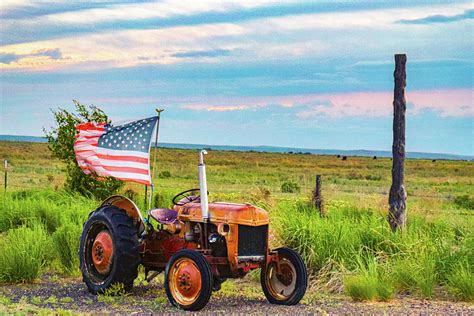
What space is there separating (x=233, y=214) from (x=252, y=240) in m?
0.46

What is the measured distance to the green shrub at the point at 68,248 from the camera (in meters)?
13.1

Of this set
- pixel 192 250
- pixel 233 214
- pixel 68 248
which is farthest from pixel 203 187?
pixel 68 248

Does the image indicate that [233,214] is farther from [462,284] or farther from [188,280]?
[462,284]

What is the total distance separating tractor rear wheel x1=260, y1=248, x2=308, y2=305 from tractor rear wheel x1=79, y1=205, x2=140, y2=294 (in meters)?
1.78

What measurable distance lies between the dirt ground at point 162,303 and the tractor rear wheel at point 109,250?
245 mm

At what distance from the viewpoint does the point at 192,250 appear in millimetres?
9789

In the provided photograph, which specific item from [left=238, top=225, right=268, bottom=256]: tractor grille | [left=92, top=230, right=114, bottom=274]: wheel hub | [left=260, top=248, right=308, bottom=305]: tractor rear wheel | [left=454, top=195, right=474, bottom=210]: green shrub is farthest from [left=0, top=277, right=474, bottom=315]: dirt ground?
[left=454, top=195, right=474, bottom=210]: green shrub

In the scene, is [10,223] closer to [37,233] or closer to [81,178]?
[81,178]

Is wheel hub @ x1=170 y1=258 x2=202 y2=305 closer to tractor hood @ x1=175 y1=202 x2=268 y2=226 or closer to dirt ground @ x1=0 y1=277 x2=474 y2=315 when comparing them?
dirt ground @ x1=0 y1=277 x2=474 y2=315

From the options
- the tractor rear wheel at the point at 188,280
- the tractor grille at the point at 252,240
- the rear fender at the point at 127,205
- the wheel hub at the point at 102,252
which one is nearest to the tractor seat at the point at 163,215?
the rear fender at the point at 127,205

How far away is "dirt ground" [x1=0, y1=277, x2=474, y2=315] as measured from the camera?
31.5 ft

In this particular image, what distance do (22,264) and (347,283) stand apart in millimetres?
4869

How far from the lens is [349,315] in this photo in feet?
30.0

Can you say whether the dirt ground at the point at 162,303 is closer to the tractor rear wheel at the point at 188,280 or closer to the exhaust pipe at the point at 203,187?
the tractor rear wheel at the point at 188,280
